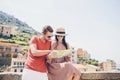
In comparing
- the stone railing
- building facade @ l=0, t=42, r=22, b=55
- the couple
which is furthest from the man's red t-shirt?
building facade @ l=0, t=42, r=22, b=55

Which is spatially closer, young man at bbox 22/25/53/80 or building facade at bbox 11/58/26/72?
young man at bbox 22/25/53/80

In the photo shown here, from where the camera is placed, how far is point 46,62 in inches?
132

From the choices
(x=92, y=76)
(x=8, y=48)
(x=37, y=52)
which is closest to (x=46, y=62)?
(x=37, y=52)

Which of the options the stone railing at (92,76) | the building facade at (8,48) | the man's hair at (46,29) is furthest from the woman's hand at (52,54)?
the building facade at (8,48)

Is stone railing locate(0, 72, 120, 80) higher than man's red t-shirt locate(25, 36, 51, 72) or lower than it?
lower

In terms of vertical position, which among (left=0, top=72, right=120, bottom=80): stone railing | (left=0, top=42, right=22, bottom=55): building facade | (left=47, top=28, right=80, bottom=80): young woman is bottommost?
(left=0, top=42, right=22, bottom=55): building facade

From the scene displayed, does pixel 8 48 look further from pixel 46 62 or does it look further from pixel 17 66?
pixel 46 62

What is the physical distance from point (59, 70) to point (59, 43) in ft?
1.51

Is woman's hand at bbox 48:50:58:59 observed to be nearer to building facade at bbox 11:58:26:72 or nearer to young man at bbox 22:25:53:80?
young man at bbox 22:25:53:80

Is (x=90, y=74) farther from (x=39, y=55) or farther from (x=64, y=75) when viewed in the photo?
(x=39, y=55)

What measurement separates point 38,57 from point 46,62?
25 centimetres

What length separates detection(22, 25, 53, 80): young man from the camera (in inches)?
122

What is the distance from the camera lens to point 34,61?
10.3 ft

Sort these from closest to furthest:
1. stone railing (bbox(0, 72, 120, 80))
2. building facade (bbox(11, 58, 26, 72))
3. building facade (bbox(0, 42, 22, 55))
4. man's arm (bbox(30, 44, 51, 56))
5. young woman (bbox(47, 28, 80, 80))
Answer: man's arm (bbox(30, 44, 51, 56)), young woman (bbox(47, 28, 80, 80)), stone railing (bbox(0, 72, 120, 80)), building facade (bbox(11, 58, 26, 72)), building facade (bbox(0, 42, 22, 55))
